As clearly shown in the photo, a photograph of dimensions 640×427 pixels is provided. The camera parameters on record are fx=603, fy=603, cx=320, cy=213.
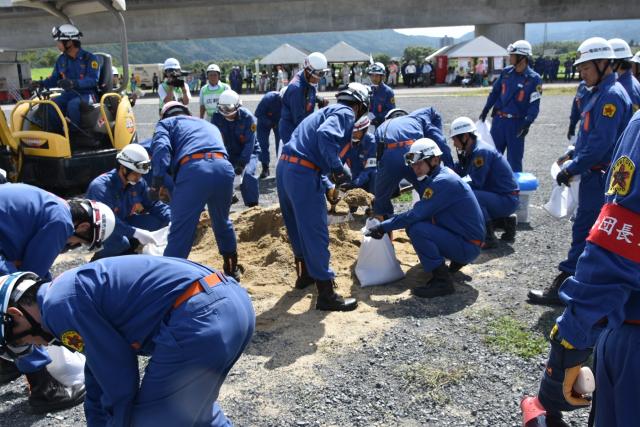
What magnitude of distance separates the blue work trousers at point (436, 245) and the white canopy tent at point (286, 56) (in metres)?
25.7

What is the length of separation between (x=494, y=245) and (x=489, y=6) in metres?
30.1

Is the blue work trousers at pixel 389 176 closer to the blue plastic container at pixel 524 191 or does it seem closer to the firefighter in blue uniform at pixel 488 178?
the firefighter in blue uniform at pixel 488 178

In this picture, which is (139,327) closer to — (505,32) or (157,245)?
(157,245)

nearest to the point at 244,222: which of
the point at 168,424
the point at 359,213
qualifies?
the point at 359,213

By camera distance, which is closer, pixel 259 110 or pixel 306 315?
pixel 306 315

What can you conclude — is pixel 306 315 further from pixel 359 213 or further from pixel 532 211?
pixel 532 211

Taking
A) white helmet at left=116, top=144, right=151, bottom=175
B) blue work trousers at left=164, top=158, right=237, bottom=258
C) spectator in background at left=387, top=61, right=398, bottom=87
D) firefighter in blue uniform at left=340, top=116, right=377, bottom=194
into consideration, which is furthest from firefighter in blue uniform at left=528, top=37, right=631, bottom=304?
spectator in background at left=387, top=61, right=398, bottom=87

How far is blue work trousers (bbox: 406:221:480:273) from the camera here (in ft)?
18.2

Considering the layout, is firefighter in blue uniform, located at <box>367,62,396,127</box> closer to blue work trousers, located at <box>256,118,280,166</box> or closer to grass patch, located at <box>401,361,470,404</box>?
blue work trousers, located at <box>256,118,280,166</box>

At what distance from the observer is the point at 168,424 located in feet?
8.25

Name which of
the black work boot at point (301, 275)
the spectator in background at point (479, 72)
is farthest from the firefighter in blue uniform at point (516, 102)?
the spectator in background at point (479, 72)

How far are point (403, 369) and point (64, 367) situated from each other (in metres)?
2.26

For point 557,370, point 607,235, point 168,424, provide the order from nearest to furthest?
point 607,235
point 557,370
point 168,424

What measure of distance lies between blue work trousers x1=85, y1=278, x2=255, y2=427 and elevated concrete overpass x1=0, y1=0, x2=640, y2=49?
3365 cm
